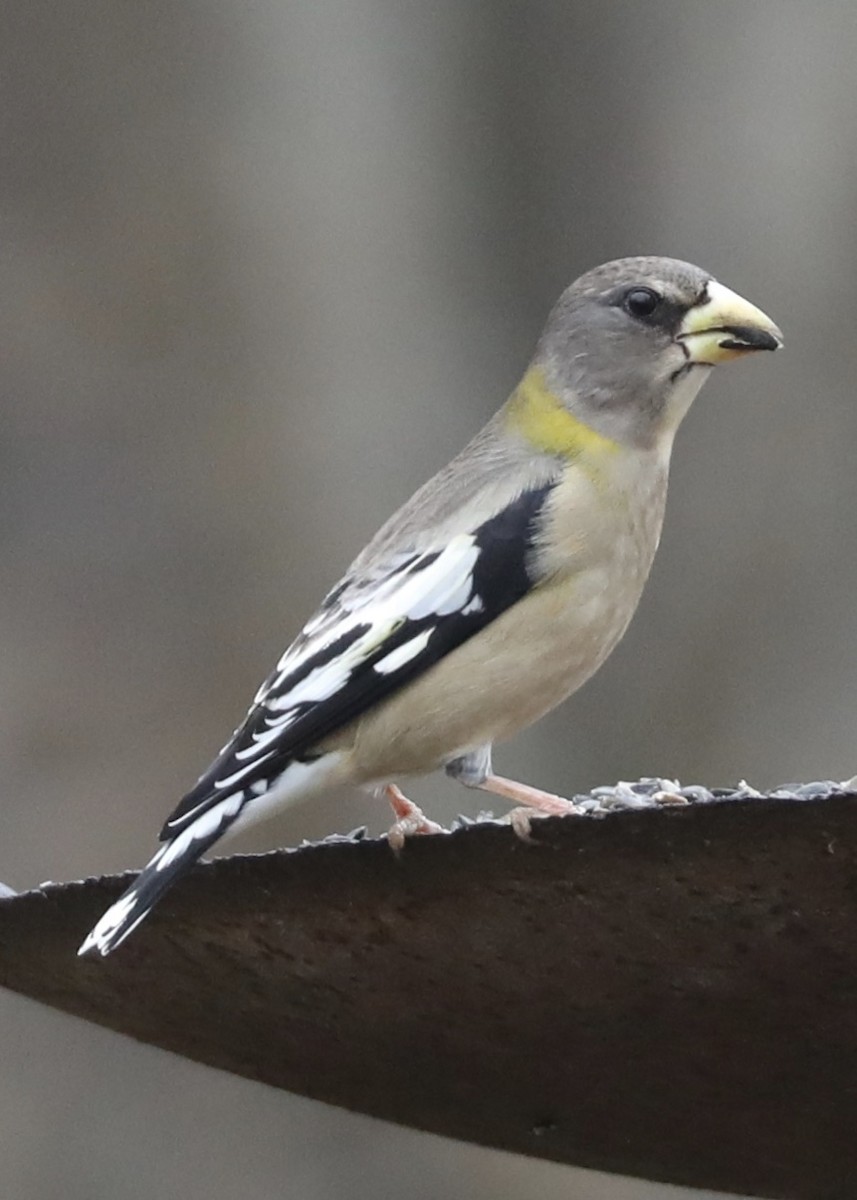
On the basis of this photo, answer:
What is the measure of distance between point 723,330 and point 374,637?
50 centimetres

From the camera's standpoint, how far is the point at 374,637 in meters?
1.63

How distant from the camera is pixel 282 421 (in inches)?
121

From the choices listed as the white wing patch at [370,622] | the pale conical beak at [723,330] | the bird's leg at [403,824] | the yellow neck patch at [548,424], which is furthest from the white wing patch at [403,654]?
the pale conical beak at [723,330]

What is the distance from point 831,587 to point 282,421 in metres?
1.02

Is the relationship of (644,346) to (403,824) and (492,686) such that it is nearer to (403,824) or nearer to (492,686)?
Result: (492,686)

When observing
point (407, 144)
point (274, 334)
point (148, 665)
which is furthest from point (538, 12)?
point (148, 665)

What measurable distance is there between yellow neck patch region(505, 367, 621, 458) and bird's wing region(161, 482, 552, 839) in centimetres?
11

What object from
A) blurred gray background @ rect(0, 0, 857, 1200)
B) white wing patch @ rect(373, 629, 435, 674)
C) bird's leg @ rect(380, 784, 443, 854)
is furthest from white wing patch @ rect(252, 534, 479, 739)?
blurred gray background @ rect(0, 0, 857, 1200)

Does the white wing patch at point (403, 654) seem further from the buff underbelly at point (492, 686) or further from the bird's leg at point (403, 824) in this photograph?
the bird's leg at point (403, 824)

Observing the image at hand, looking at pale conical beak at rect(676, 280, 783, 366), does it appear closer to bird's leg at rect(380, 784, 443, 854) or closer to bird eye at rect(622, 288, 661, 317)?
bird eye at rect(622, 288, 661, 317)

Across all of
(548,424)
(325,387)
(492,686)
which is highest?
(325,387)

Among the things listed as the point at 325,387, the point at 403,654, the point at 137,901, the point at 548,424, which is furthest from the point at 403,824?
the point at 325,387

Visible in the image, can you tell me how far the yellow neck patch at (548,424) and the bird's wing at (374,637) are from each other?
11 centimetres

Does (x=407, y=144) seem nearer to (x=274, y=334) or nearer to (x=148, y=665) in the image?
(x=274, y=334)
